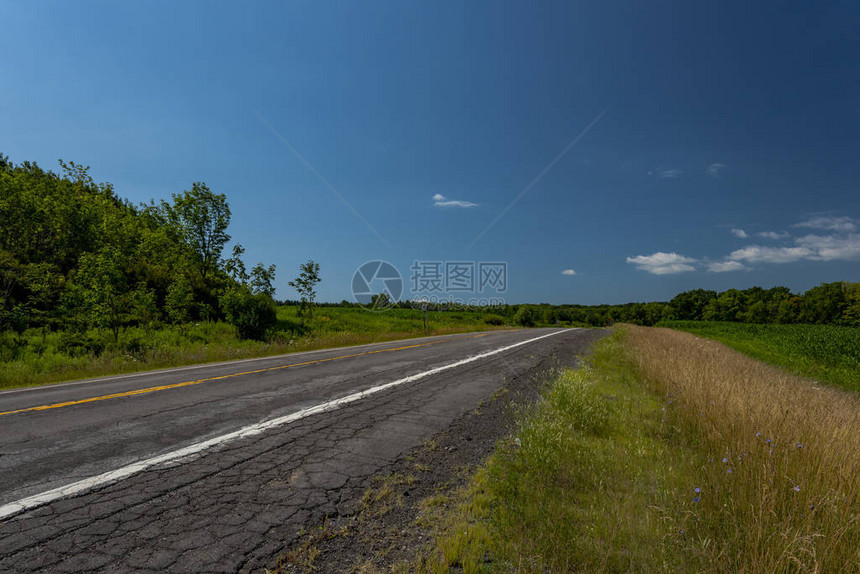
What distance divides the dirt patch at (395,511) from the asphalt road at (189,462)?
0.14 meters

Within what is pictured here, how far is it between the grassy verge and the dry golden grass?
0.05 ft

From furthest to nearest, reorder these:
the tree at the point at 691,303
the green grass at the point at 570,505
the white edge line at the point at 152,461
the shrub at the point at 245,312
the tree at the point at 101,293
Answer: the tree at the point at 691,303
the shrub at the point at 245,312
the tree at the point at 101,293
the white edge line at the point at 152,461
the green grass at the point at 570,505

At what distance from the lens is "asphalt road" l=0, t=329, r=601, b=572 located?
2.19 metres

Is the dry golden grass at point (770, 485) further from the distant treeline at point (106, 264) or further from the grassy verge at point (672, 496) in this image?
the distant treeline at point (106, 264)

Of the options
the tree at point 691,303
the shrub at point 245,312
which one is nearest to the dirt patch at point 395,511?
the shrub at point 245,312

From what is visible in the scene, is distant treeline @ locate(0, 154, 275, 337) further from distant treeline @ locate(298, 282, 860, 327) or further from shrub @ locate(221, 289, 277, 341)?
distant treeline @ locate(298, 282, 860, 327)

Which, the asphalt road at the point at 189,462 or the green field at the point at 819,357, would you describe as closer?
the asphalt road at the point at 189,462

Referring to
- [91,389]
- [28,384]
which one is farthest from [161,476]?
[28,384]

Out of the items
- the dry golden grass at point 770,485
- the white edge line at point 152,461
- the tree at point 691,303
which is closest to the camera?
the dry golden grass at point 770,485

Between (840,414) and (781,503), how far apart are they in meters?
2.81

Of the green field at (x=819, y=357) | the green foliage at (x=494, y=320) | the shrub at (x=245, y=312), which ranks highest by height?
the shrub at (x=245, y=312)

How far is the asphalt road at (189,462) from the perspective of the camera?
7.20 ft

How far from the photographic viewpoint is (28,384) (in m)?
8.43

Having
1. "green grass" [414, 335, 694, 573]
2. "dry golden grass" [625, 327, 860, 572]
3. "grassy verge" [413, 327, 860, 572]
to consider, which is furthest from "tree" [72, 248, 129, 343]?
"dry golden grass" [625, 327, 860, 572]
